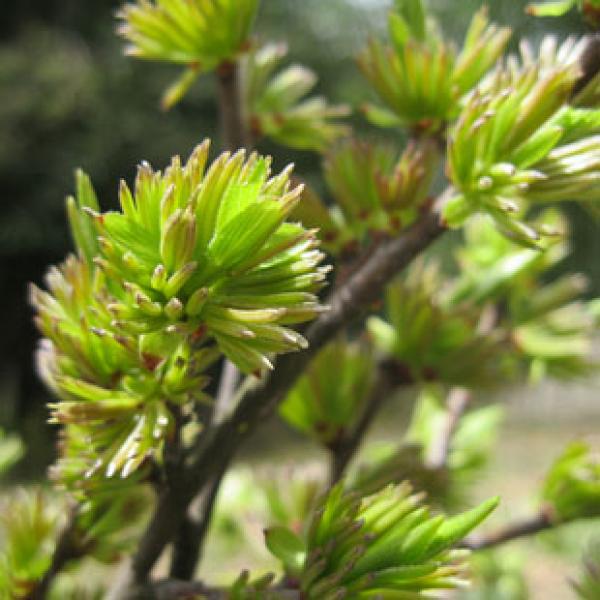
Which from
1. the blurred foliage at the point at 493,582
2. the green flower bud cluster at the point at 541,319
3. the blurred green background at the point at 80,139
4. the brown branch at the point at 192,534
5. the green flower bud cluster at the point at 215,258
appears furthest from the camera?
the blurred green background at the point at 80,139

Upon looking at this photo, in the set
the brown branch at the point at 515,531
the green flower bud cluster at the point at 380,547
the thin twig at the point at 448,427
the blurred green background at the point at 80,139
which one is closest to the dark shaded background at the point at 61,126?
the blurred green background at the point at 80,139

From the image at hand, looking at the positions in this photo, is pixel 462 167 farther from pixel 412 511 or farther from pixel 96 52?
pixel 96 52

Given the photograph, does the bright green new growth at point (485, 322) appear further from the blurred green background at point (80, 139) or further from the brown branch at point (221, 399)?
the blurred green background at point (80, 139)

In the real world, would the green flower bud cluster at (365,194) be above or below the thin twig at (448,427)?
above

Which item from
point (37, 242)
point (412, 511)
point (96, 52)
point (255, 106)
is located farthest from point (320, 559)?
point (96, 52)

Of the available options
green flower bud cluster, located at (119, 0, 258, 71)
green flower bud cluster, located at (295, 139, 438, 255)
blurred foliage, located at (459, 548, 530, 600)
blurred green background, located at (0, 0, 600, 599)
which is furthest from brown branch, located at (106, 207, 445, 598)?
blurred green background, located at (0, 0, 600, 599)

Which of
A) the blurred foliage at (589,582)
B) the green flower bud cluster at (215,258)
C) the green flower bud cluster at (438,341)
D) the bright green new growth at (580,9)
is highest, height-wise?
the bright green new growth at (580,9)

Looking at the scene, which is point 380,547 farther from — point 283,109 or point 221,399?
point 283,109
